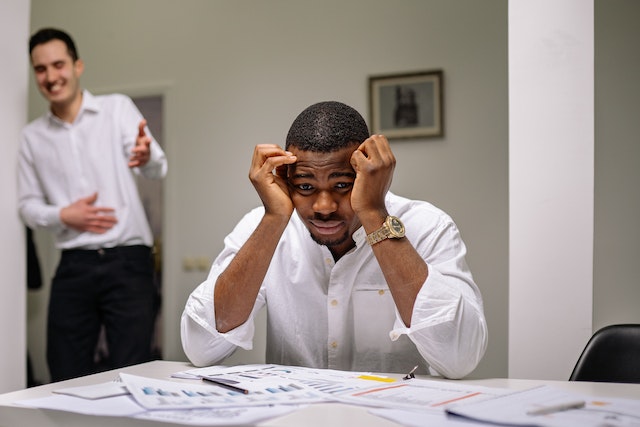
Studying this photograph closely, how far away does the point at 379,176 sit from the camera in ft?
5.03

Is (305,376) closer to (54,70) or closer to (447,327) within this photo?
(447,327)

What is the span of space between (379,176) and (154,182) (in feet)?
10.2

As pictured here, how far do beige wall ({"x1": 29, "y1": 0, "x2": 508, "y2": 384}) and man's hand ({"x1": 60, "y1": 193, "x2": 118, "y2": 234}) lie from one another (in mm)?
1366

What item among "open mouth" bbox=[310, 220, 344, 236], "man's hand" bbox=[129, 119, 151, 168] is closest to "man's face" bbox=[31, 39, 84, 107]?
"man's hand" bbox=[129, 119, 151, 168]

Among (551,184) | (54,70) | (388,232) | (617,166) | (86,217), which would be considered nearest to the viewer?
(388,232)

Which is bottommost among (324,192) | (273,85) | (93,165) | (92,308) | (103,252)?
(92,308)

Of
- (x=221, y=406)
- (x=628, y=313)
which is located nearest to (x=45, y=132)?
(x=221, y=406)

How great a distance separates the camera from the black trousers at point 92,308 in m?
2.73

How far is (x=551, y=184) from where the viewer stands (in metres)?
1.87

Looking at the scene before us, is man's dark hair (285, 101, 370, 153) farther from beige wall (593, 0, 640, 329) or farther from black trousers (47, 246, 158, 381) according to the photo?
beige wall (593, 0, 640, 329)

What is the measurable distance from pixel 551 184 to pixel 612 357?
530mm

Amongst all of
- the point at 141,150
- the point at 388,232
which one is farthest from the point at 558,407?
the point at 141,150

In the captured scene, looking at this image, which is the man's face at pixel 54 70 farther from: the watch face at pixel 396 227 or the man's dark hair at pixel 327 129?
the watch face at pixel 396 227

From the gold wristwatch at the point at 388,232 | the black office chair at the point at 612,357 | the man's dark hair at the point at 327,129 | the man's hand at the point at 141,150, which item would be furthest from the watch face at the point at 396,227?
the man's hand at the point at 141,150
